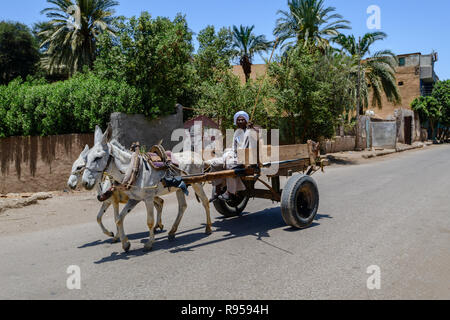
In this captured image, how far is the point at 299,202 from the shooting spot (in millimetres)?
6855

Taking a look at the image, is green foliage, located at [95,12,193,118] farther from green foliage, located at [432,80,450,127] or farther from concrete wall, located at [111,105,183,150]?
green foliage, located at [432,80,450,127]

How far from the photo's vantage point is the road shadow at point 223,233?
18.1ft

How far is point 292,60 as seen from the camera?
60.8 ft

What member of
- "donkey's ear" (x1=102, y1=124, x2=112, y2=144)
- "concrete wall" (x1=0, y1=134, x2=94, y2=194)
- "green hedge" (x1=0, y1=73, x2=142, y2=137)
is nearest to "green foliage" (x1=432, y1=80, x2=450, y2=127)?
"green hedge" (x1=0, y1=73, x2=142, y2=137)

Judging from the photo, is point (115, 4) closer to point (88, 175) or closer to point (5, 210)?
point (5, 210)

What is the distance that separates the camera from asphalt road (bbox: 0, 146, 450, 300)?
156 inches

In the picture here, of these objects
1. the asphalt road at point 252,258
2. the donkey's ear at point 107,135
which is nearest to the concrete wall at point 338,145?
the asphalt road at point 252,258

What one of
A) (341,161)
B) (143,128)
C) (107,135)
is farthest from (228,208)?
(341,161)

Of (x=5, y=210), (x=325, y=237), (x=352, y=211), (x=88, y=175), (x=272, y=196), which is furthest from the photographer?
(x=5, y=210)

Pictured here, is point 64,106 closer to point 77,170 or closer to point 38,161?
point 38,161

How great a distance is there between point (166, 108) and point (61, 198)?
15.9 ft

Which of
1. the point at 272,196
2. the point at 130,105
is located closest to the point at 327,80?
the point at 130,105

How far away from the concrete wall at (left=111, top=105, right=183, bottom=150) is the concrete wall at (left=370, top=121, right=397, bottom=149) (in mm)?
24906

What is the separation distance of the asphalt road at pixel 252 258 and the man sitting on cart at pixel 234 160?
Result: 0.75m
